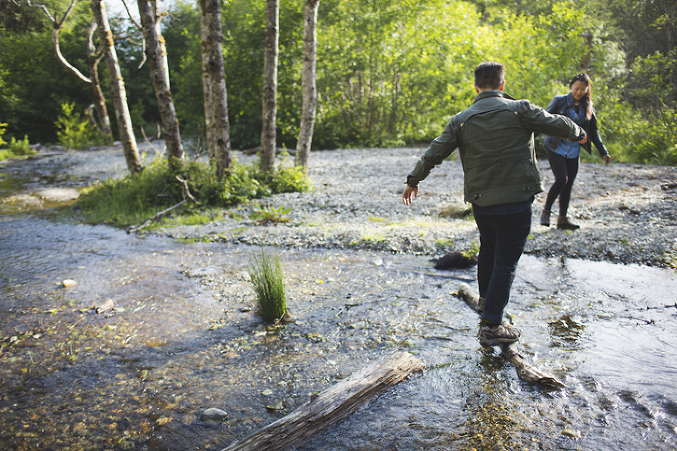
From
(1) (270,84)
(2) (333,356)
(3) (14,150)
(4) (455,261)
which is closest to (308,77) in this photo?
(1) (270,84)

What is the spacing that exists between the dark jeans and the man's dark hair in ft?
3.31

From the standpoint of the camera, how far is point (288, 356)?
3418 millimetres

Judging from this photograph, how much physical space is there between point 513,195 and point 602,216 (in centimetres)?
510

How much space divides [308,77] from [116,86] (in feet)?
14.7

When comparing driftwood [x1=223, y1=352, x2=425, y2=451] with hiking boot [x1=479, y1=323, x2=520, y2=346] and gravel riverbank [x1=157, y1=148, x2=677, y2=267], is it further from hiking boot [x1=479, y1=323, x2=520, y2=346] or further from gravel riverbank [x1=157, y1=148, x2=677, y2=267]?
gravel riverbank [x1=157, y1=148, x2=677, y2=267]

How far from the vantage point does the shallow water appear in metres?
2.53

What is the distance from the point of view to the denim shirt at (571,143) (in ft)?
18.7

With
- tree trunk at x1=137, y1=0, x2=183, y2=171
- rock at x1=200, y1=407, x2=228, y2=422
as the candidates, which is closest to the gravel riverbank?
tree trunk at x1=137, y1=0, x2=183, y2=171

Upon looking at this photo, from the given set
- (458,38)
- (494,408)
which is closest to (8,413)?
(494,408)

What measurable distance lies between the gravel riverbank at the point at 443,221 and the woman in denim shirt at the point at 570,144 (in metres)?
0.52

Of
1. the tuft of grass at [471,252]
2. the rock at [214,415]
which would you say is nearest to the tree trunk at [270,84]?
the tuft of grass at [471,252]

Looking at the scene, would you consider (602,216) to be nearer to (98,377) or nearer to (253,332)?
(253,332)

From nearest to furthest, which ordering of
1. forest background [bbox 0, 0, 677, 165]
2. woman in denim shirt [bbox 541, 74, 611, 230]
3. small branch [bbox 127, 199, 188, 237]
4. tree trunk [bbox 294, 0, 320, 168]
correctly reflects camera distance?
1. woman in denim shirt [bbox 541, 74, 611, 230]
2. small branch [bbox 127, 199, 188, 237]
3. tree trunk [bbox 294, 0, 320, 168]
4. forest background [bbox 0, 0, 677, 165]

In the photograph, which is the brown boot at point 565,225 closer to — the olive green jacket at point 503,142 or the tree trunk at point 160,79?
the olive green jacket at point 503,142
